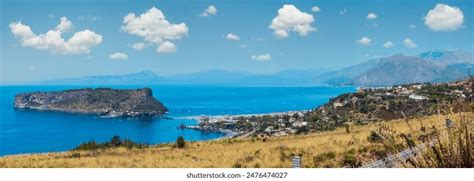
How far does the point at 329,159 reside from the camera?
6500 millimetres

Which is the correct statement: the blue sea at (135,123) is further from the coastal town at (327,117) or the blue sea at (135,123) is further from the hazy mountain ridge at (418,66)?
the hazy mountain ridge at (418,66)

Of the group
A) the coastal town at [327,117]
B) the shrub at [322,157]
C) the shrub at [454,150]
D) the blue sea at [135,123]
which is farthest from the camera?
the blue sea at [135,123]

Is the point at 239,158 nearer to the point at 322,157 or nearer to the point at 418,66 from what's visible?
the point at 322,157

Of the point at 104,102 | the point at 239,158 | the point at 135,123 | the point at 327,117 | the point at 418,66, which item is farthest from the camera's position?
the point at 104,102

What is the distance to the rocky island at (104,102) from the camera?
62.6 meters

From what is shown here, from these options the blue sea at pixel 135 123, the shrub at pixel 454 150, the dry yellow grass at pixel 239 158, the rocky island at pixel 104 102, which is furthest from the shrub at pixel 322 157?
the rocky island at pixel 104 102

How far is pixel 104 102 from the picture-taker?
7719 centimetres

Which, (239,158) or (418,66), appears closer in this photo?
(239,158)

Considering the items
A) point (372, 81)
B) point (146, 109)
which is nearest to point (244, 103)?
point (146, 109)

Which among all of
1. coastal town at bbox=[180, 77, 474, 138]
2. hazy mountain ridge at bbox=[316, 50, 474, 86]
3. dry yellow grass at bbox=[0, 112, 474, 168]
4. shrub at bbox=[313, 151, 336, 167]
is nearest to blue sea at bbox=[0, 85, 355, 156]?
coastal town at bbox=[180, 77, 474, 138]

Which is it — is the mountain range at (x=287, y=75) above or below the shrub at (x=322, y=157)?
above

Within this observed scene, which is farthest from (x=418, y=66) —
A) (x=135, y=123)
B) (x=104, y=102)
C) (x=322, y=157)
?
(x=104, y=102)

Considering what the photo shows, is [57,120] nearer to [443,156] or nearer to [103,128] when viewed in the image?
[103,128]
